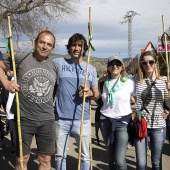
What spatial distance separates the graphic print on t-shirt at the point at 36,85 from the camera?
3018 millimetres

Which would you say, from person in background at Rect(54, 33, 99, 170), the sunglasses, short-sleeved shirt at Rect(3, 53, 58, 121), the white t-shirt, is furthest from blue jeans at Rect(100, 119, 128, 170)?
short-sleeved shirt at Rect(3, 53, 58, 121)

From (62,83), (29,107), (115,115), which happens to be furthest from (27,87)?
(115,115)

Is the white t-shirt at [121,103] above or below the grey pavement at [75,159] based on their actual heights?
above

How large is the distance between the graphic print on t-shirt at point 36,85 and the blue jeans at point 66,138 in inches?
18.4

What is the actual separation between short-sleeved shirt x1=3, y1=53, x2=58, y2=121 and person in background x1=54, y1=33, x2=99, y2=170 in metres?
0.28

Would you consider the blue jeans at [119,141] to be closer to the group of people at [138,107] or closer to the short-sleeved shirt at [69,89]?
the group of people at [138,107]

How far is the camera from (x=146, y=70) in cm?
342

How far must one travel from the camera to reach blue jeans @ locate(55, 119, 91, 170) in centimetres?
338

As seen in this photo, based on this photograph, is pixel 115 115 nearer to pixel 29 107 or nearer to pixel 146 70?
pixel 146 70

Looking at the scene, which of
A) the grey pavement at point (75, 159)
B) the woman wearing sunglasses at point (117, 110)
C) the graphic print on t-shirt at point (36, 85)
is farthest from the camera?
the grey pavement at point (75, 159)

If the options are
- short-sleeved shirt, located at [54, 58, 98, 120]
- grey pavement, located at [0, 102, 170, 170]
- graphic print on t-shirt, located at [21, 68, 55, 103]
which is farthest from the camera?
grey pavement, located at [0, 102, 170, 170]

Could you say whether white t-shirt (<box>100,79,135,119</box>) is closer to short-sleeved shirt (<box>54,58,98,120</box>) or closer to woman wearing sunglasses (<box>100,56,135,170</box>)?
woman wearing sunglasses (<box>100,56,135,170</box>)

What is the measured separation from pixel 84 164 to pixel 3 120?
2.80m

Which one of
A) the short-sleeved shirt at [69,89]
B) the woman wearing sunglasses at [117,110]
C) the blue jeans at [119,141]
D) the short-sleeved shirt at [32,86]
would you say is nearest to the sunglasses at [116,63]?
the woman wearing sunglasses at [117,110]
